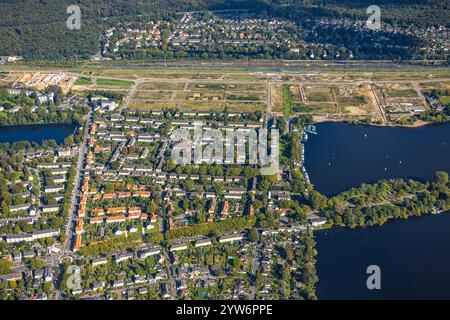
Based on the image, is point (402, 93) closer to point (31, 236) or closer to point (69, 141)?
point (69, 141)

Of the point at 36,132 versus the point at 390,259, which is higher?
the point at 36,132

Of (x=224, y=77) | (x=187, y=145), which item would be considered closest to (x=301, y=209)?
(x=187, y=145)

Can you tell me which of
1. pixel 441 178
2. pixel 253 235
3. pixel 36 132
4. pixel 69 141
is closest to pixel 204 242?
pixel 253 235

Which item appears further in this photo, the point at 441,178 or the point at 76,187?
the point at 76,187

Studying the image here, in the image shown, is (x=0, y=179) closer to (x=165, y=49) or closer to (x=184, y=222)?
(x=184, y=222)

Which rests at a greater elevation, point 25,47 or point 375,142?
point 25,47

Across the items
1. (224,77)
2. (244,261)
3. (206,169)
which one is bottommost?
(244,261)

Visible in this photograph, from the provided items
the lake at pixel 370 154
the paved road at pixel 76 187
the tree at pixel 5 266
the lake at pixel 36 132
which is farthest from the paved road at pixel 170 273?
the lake at pixel 36 132
